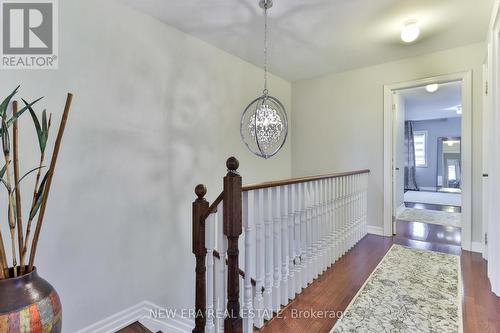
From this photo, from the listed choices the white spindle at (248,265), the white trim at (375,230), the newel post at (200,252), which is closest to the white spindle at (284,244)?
the white spindle at (248,265)

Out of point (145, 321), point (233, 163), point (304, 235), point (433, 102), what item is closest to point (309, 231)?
point (304, 235)

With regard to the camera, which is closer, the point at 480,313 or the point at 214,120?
the point at 480,313

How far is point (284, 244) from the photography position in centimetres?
196

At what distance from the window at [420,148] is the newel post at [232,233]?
31.8ft

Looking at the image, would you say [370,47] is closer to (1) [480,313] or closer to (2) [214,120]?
(2) [214,120]

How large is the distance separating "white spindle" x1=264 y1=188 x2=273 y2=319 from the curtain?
864 centimetres

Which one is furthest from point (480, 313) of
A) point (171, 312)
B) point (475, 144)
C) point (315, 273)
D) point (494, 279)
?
point (171, 312)

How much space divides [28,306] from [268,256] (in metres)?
1.30

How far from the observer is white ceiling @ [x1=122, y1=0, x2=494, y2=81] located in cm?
232

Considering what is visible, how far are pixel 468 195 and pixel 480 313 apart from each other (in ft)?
5.68

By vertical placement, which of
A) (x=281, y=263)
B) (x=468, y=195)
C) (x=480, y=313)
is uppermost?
(x=468, y=195)

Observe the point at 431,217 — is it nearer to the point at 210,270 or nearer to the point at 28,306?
the point at 210,270

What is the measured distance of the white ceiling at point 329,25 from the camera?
7.62ft

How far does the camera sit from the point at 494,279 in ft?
7.04
